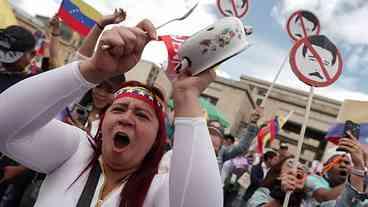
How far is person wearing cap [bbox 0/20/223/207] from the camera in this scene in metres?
1.32

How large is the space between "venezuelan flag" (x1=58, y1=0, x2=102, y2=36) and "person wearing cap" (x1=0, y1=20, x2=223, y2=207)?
12.4 ft

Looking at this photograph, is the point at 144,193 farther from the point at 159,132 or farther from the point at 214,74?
the point at 214,74

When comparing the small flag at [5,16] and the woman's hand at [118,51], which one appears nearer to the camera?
the woman's hand at [118,51]

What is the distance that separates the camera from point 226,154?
640cm

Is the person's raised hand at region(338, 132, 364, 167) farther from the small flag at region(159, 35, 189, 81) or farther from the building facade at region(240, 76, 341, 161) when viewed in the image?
the building facade at region(240, 76, 341, 161)

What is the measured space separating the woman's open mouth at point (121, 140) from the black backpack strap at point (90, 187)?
109 mm

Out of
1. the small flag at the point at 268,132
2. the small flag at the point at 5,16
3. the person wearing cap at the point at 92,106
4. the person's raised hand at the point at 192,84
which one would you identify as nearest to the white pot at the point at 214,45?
the person's raised hand at the point at 192,84

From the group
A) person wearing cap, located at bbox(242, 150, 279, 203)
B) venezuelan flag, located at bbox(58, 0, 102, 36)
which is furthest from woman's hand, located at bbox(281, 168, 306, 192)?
venezuelan flag, located at bbox(58, 0, 102, 36)

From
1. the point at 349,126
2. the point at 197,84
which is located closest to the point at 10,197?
the point at 197,84

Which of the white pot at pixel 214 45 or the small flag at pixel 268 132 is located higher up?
the white pot at pixel 214 45

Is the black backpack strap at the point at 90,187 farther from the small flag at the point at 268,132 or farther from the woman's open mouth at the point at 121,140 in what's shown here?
the small flag at the point at 268,132

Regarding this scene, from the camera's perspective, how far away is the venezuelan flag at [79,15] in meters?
5.34

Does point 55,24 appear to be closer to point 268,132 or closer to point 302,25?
point 302,25

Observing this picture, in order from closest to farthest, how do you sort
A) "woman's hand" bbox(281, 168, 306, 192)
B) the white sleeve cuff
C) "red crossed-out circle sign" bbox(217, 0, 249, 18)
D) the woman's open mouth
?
the white sleeve cuff → the woman's open mouth → "woman's hand" bbox(281, 168, 306, 192) → "red crossed-out circle sign" bbox(217, 0, 249, 18)
